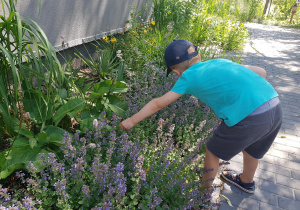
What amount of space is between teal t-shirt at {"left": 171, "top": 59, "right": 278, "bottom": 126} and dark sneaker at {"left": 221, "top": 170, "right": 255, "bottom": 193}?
0.95 m

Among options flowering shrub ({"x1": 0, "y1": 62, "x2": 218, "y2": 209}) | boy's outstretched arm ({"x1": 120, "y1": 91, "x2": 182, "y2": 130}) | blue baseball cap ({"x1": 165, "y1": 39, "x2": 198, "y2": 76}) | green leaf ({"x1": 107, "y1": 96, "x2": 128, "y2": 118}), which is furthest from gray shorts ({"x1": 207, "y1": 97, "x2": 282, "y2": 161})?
green leaf ({"x1": 107, "y1": 96, "x2": 128, "y2": 118})

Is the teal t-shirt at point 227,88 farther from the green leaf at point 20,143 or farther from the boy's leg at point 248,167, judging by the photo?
the green leaf at point 20,143

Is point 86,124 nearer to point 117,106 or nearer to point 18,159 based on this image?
point 117,106

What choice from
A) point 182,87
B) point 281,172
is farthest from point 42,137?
point 281,172

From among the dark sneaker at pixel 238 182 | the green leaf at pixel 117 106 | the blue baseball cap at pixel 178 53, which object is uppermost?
the blue baseball cap at pixel 178 53

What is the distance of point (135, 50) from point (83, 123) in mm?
2062

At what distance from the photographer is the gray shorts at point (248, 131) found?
5.95 ft

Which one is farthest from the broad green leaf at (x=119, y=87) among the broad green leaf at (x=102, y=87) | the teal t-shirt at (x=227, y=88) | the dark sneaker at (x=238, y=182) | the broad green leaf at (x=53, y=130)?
the dark sneaker at (x=238, y=182)

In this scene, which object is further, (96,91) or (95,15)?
(95,15)

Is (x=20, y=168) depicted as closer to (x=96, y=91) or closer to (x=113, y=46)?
(x=96, y=91)

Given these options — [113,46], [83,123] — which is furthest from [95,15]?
[83,123]

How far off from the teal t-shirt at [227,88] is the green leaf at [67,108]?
96 centimetres

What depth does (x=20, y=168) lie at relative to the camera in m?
1.92

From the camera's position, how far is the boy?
1.81 metres
